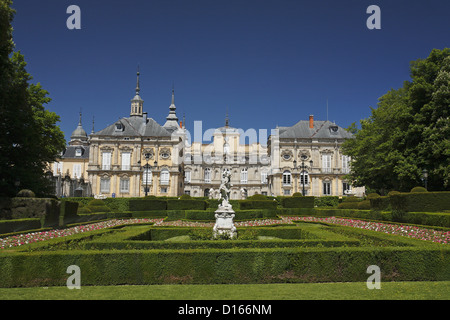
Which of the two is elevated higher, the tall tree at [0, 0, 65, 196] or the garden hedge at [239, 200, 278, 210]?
the tall tree at [0, 0, 65, 196]

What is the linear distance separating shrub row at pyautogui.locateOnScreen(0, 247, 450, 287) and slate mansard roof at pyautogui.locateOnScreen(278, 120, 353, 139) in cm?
5019

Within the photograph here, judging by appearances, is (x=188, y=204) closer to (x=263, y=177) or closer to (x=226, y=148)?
(x=263, y=177)

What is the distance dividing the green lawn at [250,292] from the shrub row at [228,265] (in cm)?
28

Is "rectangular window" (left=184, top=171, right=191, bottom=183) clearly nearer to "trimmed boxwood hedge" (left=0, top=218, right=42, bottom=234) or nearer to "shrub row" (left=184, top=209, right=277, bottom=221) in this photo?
"shrub row" (left=184, top=209, right=277, bottom=221)

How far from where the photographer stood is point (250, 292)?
712 cm

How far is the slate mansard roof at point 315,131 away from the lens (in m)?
58.2

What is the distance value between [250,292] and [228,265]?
100 centimetres

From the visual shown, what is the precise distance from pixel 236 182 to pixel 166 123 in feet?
75.1

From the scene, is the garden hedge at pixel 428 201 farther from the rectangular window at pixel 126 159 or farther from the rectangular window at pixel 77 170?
the rectangular window at pixel 77 170

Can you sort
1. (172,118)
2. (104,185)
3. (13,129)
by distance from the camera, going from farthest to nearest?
(172,118)
(104,185)
(13,129)

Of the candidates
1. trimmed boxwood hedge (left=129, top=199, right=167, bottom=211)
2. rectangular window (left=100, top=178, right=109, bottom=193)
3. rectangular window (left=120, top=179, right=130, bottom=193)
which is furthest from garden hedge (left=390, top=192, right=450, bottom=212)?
rectangular window (left=100, top=178, right=109, bottom=193)

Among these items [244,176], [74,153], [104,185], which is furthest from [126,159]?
[244,176]

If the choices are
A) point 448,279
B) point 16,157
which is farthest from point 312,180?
point 448,279

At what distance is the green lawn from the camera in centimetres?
670
